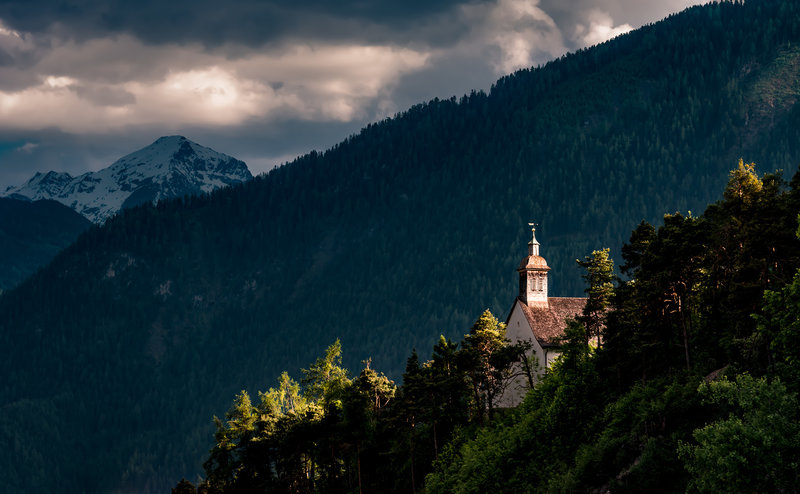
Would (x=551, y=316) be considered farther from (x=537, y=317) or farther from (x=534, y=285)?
(x=534, y=285)

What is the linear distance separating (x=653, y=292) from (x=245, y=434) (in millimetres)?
49100

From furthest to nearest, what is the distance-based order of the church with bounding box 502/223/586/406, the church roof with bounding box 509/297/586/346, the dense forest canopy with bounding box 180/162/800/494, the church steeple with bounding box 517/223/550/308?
the church steeple with bounding box 517/223/550/308 → the church roof with bounding box 509/297/586/346 → the church with bounding box 502/223/586/406 → the dense forest canopy with bounding box 180/162/800/494

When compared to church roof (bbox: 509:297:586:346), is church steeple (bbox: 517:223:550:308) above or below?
above

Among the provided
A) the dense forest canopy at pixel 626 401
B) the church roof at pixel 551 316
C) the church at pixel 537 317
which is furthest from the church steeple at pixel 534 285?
the dense forest canopy at pixel 626 401

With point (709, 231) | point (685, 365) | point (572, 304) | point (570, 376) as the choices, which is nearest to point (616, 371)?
point (570, 376)

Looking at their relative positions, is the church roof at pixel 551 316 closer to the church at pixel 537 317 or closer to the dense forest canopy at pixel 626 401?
the church at pixel 537 317

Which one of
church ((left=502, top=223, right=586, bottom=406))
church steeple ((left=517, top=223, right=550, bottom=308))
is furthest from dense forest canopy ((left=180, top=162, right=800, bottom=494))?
church steeple ((left=517, top=223, right=550, bottom=308))

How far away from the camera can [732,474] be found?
40219 millimetres

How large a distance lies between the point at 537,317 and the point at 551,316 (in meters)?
1.46

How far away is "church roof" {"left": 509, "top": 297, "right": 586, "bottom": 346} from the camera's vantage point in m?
92.4

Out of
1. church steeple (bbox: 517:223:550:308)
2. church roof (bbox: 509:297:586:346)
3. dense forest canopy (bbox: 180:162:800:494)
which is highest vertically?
church steeple (bbox: 517:223:550:308)

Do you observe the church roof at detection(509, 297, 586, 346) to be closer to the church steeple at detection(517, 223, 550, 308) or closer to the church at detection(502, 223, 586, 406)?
the church at detection(502, 223, 586, 406)

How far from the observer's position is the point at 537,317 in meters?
94.4

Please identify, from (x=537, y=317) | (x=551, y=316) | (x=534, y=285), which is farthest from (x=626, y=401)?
(x=534, y=285)
